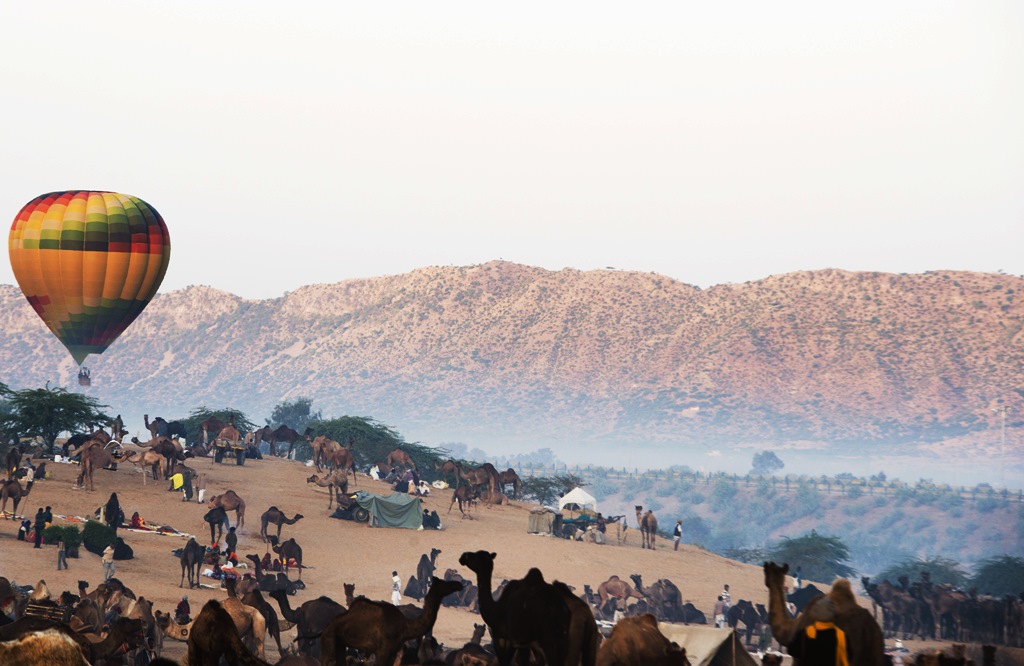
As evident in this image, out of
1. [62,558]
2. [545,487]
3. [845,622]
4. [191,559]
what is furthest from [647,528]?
[845,622]

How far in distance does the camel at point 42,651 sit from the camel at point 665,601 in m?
35.0

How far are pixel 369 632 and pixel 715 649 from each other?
220 inches

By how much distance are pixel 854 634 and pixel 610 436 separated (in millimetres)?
182612

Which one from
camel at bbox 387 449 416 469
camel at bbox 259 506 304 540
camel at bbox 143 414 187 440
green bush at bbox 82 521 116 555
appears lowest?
green bush at bbox 82 521 116 555

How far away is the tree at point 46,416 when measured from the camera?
57.8 metres

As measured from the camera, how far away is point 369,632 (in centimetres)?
1425

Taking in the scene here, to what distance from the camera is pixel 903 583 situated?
4562 cm

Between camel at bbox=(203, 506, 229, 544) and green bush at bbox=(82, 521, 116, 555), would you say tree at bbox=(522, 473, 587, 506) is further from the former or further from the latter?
green bush at bbox=(82, 521, 116, 555)

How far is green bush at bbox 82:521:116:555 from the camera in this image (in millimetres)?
39281

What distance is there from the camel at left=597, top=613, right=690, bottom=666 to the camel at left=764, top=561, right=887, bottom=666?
5.13 m

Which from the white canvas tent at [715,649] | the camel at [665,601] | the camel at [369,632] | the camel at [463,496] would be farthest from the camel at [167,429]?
the camel at [369,632]

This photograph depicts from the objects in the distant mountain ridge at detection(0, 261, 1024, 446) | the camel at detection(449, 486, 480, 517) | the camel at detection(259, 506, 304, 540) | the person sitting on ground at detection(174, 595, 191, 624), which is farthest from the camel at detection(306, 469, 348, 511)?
the distant mountain ridge at detection(0, 261, 1024, 446)

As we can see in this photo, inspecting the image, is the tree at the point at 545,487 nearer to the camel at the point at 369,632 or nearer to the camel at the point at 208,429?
the camel at the point at 208,429

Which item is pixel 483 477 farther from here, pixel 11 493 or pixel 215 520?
pixel 11 493
